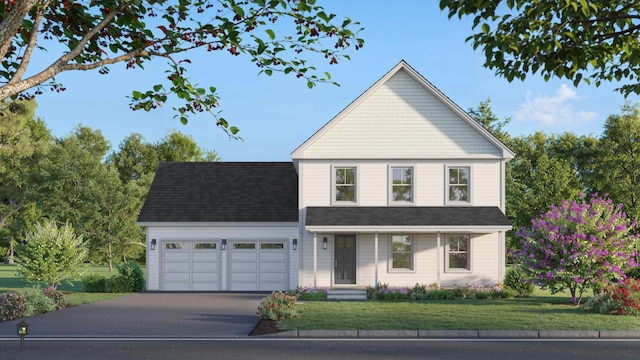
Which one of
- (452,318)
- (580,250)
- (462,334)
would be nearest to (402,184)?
(580,250)

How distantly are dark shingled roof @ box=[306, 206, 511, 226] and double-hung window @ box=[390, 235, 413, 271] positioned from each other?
4.14ft

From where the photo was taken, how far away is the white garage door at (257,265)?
28.9m

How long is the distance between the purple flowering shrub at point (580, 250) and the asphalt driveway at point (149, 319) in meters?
9.54

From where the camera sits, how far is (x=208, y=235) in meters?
29.2

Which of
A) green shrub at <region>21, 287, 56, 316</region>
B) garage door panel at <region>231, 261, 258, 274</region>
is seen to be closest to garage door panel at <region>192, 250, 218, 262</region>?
garage door panel at <region>231, 261, 258, 274</region>

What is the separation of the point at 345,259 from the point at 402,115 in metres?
6.74

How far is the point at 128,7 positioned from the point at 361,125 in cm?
1928

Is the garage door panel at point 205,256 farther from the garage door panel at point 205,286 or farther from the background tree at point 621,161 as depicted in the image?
the background tree at point 621,161

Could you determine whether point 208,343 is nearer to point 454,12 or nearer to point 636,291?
point 454,12

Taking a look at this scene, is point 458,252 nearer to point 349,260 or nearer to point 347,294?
point 349,260

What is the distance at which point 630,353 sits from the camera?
12.8 meters

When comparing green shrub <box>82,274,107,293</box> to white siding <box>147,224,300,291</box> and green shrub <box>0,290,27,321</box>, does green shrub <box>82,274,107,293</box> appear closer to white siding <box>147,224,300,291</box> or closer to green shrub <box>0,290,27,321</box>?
white siding <box>147,224,300,291</box>

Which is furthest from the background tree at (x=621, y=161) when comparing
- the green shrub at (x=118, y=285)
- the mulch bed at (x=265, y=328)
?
the mulch bed at (x=265, y=328)

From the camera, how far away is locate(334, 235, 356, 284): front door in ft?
91.9
